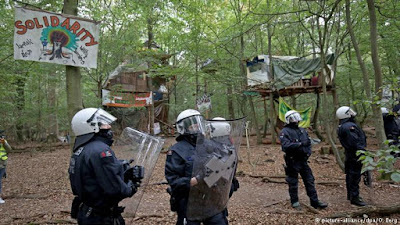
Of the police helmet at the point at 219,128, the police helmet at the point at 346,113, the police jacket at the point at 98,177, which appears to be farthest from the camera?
the police helmet at the point at 346,113

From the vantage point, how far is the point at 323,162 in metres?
9.84

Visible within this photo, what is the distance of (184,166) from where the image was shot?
115 inches

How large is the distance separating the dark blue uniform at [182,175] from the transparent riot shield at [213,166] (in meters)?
0.10

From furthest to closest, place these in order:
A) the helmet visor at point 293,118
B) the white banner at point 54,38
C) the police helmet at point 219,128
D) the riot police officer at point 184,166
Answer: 1. the helmet visor at point 293,118
2. the white banner at point 54,38
3. the riot police officer at point 184,166
4. the police helmet at point 219,128

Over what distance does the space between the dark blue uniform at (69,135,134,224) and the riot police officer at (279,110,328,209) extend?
3559 mm

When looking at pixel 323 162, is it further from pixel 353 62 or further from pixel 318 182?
pixel 353 62

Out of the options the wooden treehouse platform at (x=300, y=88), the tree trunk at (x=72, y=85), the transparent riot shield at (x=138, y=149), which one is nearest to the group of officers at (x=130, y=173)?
the transparent riot shield at (x=138, y=149)

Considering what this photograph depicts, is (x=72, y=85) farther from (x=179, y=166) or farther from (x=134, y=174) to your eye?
(x=179, y=166)

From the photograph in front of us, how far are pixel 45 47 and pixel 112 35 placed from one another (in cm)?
682

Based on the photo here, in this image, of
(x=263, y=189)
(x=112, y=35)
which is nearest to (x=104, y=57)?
(x=112, y=35)

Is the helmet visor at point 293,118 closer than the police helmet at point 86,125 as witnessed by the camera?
No

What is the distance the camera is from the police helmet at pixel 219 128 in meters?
2.62

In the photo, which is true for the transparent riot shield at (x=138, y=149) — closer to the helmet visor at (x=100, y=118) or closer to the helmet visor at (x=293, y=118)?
the helmet visor at (x=100, y=118)

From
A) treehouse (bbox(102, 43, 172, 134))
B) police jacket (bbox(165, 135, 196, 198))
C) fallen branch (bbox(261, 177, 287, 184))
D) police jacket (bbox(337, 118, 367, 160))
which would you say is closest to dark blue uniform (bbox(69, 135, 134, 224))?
police jacket (bbox(165, 135, 196, 198))
